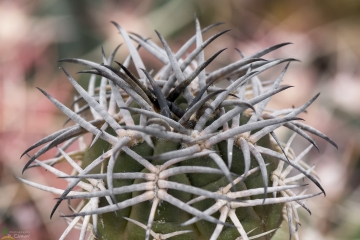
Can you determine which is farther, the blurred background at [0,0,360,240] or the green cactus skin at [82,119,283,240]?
the blurred background at [0,0,360,240]

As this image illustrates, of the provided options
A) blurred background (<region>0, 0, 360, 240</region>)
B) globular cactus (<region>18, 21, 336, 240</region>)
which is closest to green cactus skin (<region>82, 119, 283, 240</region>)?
globular cactus (<region>18, 21, 336, 240</region>)

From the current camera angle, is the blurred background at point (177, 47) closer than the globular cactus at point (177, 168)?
No

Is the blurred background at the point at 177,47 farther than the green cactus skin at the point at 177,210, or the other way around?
the blurred background at the point at 177,47

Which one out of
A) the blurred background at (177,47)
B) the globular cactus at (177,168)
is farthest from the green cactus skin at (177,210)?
the blurred background at (177,47)

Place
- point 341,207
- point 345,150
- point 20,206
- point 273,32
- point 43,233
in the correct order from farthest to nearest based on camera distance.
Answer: point 273,32
point 345,150
point 341,207
point 20,206
point 43,233

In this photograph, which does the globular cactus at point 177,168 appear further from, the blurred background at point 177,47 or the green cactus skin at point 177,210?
the blurred background at point 177,47

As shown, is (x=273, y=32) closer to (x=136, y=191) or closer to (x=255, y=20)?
(x=255, y=20)

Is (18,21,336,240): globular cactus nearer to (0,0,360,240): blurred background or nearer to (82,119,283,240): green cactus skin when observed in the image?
(82,119,283,240): green cactus skin

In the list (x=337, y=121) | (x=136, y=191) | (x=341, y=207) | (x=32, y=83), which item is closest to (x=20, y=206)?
(x=32, y=83)
